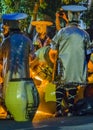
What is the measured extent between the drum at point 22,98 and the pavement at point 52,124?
0.38 metres

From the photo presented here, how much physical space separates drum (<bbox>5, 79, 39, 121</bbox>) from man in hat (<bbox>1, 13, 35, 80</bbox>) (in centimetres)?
144

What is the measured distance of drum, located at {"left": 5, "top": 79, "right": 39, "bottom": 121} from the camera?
8016mm

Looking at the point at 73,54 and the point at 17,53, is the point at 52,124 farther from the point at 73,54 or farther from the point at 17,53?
the point at 73,54

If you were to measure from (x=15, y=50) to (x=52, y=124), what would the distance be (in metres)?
1.58

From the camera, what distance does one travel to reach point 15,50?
9.70m

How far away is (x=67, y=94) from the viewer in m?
10.1

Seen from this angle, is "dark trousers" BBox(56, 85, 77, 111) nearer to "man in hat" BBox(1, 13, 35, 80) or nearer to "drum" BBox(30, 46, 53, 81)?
"drum" BBox(30, 46, 53, 81)

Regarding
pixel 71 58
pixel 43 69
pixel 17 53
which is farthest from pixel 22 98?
pixel 43 69

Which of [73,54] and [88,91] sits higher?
[73,54]

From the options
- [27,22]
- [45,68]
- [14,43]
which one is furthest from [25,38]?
[27,22]

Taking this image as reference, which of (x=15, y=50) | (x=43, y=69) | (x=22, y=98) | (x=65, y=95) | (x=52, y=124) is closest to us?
(x=22, y=98)

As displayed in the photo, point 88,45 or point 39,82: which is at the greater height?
point 88,45

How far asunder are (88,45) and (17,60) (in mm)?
1406

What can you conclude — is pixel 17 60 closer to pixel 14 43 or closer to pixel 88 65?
pixel 14 43
